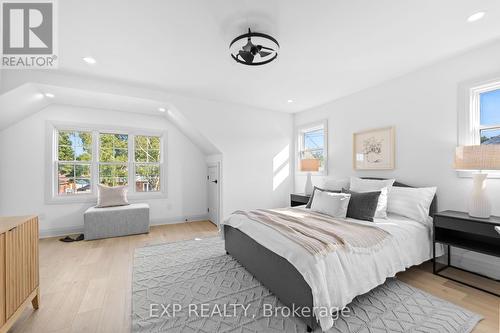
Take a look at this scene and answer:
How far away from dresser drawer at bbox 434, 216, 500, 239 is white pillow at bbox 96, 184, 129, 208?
4.83 metres

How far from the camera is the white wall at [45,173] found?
3608 millimetres

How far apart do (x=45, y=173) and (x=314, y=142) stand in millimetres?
5183

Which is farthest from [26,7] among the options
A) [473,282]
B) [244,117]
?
[473,282]

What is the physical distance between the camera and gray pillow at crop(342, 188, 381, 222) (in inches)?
102

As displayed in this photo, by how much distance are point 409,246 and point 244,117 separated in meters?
3.50

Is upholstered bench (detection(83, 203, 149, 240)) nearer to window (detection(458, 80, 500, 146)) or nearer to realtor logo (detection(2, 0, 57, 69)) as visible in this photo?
realtor logo (detection(2, 0, 57, 69))

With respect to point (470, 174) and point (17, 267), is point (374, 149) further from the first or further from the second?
point (17, 267)

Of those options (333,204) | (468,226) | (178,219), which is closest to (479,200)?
(468,226)

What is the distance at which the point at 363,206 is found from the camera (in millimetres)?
2631

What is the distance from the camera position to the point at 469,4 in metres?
1.82

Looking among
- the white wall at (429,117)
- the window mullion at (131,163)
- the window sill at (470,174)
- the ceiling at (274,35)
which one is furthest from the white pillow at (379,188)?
the window mullion at (131,163)

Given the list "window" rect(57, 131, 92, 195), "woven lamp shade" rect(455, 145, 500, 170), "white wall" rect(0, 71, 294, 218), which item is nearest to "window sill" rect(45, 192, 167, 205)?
"window" rect(57, 131, 92, 195)

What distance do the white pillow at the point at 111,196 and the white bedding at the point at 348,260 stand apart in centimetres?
276

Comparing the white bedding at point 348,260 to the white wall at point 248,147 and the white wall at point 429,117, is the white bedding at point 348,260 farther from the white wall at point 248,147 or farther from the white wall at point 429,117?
the white wall at point 248,147
